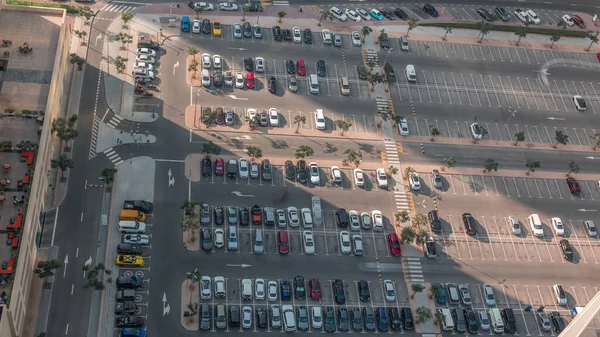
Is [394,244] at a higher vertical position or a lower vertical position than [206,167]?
lower

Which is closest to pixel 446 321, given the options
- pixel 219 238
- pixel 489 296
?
pixel 489 296

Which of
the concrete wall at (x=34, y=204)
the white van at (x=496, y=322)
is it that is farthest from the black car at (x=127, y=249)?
the white van at (x=496, y=322)

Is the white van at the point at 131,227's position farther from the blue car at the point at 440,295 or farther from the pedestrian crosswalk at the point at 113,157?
the blue car at the point at 440,295

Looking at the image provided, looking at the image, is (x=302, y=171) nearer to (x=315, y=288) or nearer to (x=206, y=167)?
(x=206, y=167)

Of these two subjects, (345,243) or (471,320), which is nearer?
(471,320)

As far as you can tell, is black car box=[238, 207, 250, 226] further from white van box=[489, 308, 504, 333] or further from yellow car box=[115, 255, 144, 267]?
white van box=[489, 308, 504, 333]

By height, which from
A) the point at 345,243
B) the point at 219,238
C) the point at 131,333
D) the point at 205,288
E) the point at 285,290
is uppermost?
the point at 219,238

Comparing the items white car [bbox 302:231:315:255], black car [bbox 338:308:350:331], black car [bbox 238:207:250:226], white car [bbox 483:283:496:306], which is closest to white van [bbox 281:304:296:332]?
black car [bbox 338:308:350:331]

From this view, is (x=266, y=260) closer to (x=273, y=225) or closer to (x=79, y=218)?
(x=273, y=225)
